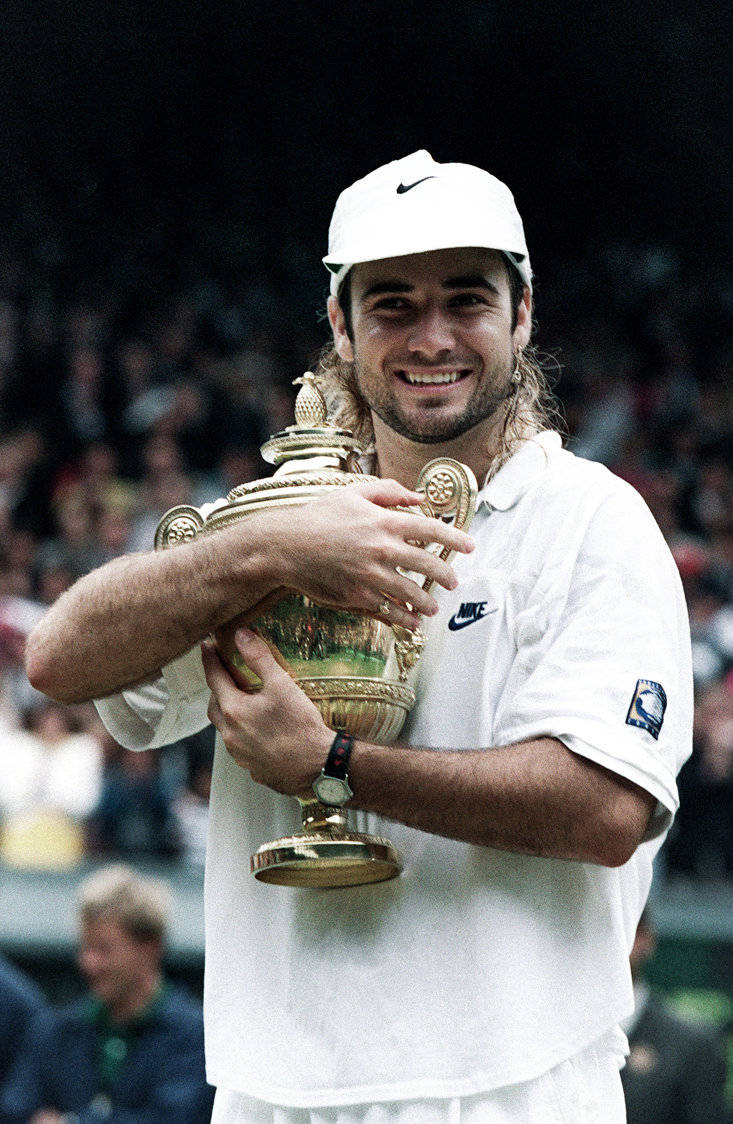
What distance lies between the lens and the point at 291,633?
7.79ft

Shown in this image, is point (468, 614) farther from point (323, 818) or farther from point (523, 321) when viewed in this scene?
point (523, 321)

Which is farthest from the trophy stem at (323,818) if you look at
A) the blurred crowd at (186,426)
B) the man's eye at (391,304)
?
the blurred crowd at (186,426)

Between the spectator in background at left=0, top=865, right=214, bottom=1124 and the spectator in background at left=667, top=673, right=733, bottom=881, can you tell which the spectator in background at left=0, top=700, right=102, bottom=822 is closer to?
the spectator in background at left=0, top=865, right=214, bottom=1124

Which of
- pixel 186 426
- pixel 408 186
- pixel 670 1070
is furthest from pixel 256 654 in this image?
pixel 186 426

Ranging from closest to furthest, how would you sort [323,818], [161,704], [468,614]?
[323,818] → [468,614] → [161,704]

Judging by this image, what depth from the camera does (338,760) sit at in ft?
7.47

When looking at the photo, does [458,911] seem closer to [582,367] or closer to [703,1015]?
[703,1015]

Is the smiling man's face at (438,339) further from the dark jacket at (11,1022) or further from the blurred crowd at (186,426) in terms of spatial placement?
the blurred crowd at (186,426)

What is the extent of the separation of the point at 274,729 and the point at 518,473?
55 cm

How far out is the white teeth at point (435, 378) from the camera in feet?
8.39

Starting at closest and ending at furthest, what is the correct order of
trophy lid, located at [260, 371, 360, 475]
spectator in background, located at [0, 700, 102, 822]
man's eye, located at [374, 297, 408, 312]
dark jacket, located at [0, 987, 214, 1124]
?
1. trophy lid, located at [260, 371, 360, 475]
2. man's eye, located at [374, 297, 408, 312]
3. dark jacket, located at [0, 987, 214, 1124]
4. spectator in background, located at [0, 700, 102, 822]

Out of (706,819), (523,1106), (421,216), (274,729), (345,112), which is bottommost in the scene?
(523,1106)

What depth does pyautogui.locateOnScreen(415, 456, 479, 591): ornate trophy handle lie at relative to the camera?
2.33 meters

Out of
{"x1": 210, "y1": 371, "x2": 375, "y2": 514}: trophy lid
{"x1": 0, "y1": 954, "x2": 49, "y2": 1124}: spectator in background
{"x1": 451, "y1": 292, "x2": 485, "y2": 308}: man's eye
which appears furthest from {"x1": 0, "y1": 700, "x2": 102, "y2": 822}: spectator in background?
{"x1": 451, "y1": 292, "x2": 485, "y2": 308}: man's eye
